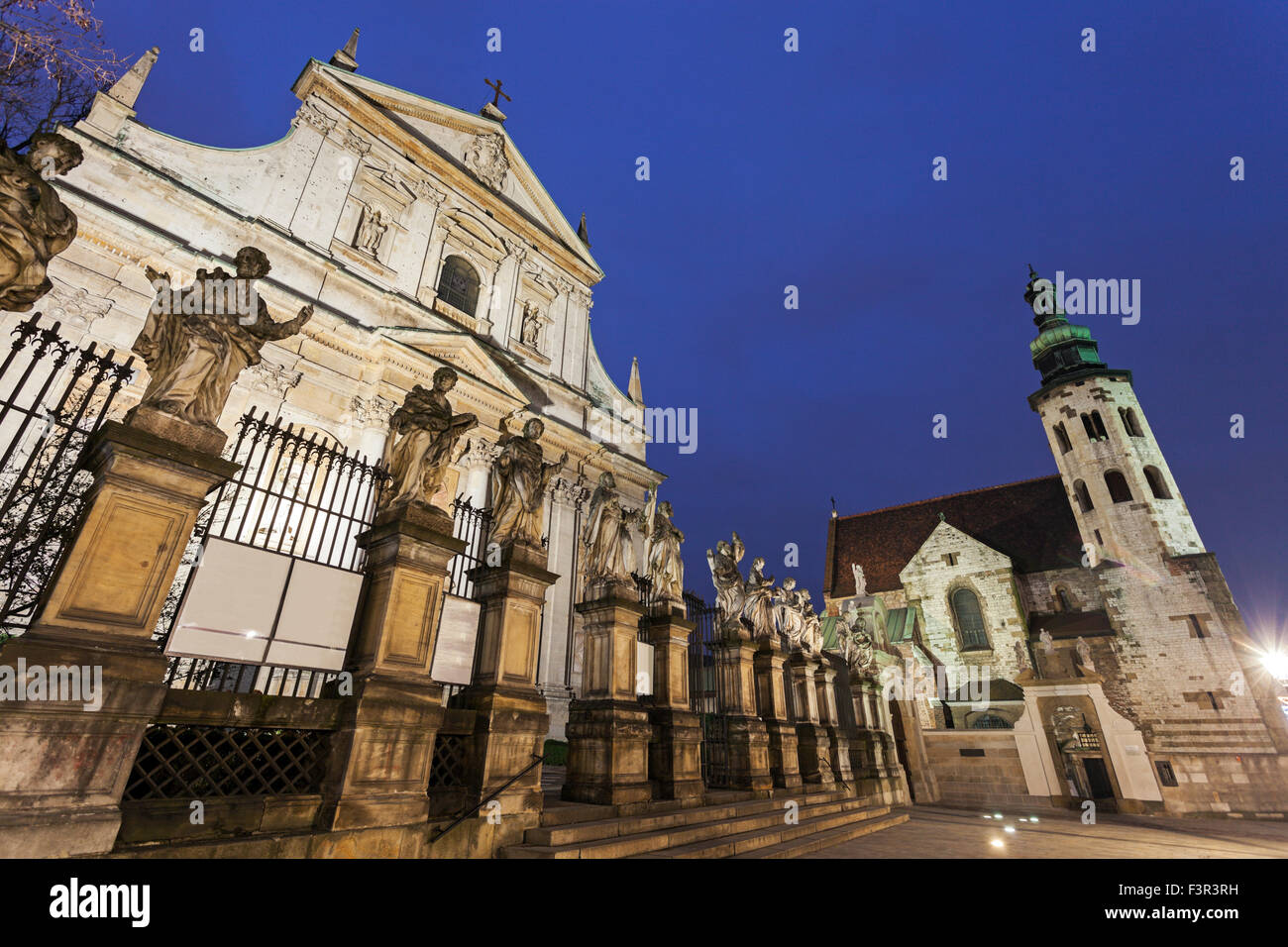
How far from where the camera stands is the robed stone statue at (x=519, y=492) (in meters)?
6.61

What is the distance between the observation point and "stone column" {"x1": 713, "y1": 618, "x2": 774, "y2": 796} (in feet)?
31.6

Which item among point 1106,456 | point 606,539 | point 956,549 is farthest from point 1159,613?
point 606,539

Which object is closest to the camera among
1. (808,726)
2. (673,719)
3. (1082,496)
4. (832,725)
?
(673,719)

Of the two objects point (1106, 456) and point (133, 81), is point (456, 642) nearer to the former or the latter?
point (133, 81)

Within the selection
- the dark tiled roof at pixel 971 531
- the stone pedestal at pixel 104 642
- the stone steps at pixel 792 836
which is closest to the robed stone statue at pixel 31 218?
the stone pedestal at pixel 104 642

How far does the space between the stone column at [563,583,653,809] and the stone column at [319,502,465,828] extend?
2548mm

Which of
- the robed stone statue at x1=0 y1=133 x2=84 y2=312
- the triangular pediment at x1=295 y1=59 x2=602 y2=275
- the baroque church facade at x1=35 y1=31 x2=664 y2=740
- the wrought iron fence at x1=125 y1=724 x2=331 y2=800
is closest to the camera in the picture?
the robed stone statue at x1=0 y1=133 x2=84 y2=312

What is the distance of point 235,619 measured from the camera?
15.3 ft

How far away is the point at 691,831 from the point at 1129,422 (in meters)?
35.9

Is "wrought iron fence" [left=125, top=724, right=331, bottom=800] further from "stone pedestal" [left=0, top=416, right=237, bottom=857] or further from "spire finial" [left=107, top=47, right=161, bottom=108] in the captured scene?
"spire finial" [left=107, top=47, right=161, bottom=108]

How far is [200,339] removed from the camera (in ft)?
14.0

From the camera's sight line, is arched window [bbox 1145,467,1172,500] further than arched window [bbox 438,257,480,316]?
Yes

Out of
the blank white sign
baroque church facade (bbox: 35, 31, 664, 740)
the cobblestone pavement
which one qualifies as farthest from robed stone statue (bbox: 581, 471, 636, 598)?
the cobblestone pavement

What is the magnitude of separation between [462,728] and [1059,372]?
129 ft
